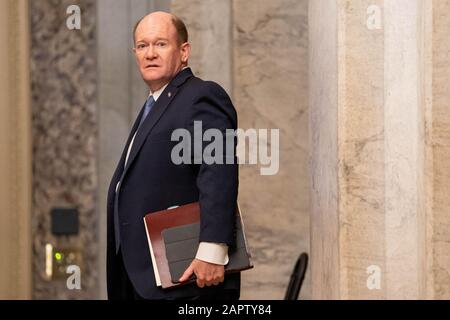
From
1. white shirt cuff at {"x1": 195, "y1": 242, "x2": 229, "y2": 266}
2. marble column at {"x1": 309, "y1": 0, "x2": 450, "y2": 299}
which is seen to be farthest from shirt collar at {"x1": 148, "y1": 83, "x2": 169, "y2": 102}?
marble column at {"x1": 309, "y1": 0, "x2": 450, "y2": 299}

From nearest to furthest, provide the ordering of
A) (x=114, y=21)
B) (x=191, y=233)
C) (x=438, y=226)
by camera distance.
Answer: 1. (x=191, y=233)
2. (x=438, y=226)
3. (x=114, y=21)

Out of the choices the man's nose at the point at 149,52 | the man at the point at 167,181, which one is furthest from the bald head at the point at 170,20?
the man's nose at the point at 149,52

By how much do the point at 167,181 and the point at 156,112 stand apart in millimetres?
250

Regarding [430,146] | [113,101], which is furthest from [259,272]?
[430,146]

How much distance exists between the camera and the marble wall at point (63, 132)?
522 cm

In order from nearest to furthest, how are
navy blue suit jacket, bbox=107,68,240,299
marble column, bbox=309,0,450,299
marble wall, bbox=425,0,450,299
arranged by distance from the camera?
1. navy blue suit jacket, bbox=107,68,240,299
2. marble wall, bbox=425,0,450,299
3. marble column, bbox=309,0,450,299

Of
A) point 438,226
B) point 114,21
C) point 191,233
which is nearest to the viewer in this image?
point 191,233

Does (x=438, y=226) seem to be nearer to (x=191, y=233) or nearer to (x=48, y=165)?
(x=191, y=233)

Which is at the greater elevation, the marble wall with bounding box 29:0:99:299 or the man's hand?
the marble wall with bounding box 29:0:99:299

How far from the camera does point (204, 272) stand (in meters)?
3.79

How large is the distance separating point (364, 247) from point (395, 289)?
0.66 feet

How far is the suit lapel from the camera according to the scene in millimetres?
3971

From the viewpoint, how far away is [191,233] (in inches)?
152

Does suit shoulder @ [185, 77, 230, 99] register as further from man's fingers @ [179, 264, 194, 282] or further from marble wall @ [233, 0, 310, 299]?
marble wall @ [233, 0, 310, 299]
